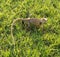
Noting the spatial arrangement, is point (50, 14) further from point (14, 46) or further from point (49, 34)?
point (14, 46)

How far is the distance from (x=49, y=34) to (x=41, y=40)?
0.24 metres

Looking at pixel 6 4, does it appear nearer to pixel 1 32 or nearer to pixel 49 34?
pixel 1 32

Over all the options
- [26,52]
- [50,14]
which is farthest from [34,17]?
[26,52]

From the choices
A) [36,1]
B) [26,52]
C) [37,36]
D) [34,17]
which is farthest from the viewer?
[36,1]

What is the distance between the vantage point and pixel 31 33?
4.44m

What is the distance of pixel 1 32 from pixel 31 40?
61 centimetres

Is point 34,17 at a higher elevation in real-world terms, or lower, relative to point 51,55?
higher

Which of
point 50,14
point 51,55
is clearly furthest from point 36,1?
point 51,55

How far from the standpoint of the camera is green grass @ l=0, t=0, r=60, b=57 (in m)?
4.09

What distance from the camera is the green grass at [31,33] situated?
4.09m

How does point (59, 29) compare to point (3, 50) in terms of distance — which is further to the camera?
point (59, 29)

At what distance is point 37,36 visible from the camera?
4.37 metres

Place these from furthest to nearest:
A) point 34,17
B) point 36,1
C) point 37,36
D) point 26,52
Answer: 1. point 36,1
2. point 34,17
3. point 37,36
4. point 26,52

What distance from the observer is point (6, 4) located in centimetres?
509
